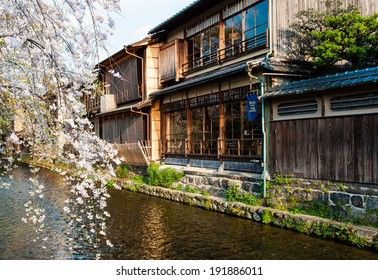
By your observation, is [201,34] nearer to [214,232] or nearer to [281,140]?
[281,140]

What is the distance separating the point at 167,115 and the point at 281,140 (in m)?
9.69

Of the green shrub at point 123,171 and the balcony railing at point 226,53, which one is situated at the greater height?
the balcony railing at point 226,53

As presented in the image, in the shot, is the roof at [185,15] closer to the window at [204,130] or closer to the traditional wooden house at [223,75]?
the traditional wooden house at [223,75]

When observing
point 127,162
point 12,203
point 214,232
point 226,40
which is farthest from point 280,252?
point 127,162

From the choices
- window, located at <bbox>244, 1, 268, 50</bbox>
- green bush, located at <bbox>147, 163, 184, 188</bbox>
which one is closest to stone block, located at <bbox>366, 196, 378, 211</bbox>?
window, located at <bbox>244, 1, 268, 50</bbox>

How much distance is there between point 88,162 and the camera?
6723 millimetres

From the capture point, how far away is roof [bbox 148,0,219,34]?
56.9 ft

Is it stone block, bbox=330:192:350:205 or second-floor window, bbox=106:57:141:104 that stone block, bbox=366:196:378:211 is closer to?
stone block, bbox=330:192:350:205

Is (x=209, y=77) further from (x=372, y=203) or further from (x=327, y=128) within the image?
(x=372, y=203)

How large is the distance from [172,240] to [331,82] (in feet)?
20.2

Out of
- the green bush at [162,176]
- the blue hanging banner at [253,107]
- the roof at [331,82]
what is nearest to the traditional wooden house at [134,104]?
the green bush at [162,176]

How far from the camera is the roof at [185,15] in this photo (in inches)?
683

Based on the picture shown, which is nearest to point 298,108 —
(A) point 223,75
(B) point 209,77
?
(A) point 223,75

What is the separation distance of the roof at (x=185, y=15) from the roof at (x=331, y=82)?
6801mm
